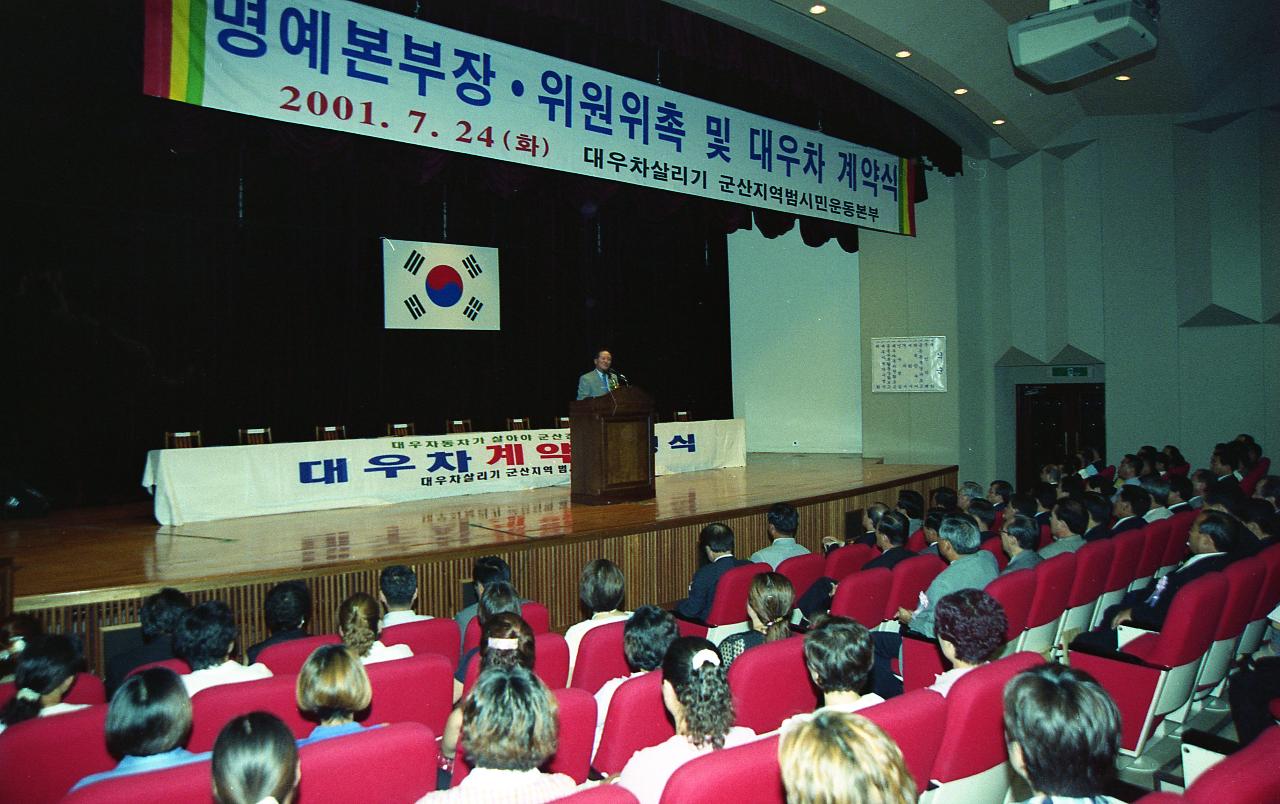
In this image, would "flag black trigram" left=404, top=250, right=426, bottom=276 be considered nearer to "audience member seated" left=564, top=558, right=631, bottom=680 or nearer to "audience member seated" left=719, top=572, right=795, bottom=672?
"audience member seated" left=564, top=558, right=631, bottom=680

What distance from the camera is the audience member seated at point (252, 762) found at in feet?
4.92

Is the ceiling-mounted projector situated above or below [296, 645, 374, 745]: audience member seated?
above

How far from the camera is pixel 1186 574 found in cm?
366

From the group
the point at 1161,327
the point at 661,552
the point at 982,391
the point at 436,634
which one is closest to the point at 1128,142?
the point at 1161,327

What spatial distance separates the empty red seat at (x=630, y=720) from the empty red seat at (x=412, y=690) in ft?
1.60

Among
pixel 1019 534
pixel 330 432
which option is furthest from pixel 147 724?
pixel 330 432

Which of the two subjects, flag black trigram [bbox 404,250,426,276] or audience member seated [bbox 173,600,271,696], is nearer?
audience member seated [bbox 173,600,271,696]

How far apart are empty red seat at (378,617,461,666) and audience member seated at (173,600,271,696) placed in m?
0.53

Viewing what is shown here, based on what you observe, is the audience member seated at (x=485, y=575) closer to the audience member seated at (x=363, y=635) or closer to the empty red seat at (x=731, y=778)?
the audience member seated at (x=363, y=635)

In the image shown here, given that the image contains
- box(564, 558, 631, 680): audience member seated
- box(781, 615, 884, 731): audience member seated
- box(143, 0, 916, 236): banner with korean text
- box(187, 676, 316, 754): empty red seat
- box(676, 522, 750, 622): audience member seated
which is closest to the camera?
box(781, 615, 884, 731): audience member seated

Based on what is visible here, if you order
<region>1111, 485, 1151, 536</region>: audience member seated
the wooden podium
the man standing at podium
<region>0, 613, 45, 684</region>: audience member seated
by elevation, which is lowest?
<region>0, 613, 45, 684</region>: audience member seated

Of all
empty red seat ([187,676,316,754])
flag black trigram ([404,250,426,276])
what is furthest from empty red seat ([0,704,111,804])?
flag black trigram ([404,250,426,276])

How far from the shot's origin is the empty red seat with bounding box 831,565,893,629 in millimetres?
3475

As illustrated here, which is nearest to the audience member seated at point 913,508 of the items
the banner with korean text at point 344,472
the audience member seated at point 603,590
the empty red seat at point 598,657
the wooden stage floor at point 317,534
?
the wooden stage floor at point 317,534
